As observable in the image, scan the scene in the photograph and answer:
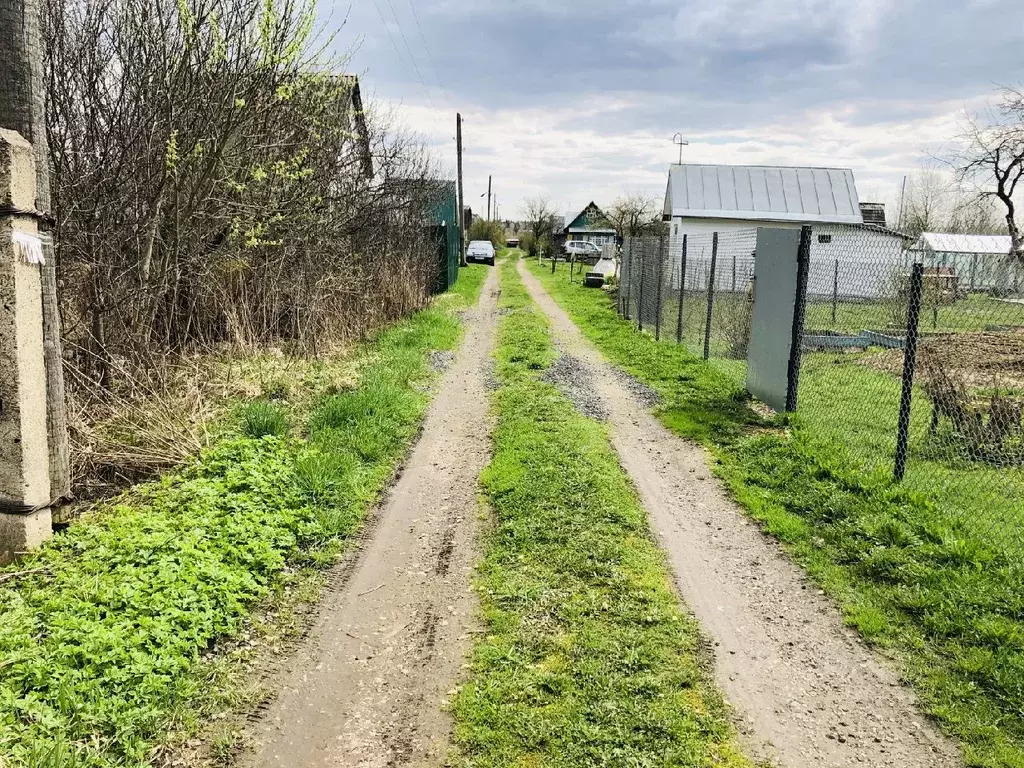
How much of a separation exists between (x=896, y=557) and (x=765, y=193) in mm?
30575

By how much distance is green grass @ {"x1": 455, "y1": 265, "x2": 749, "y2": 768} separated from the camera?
305 cm

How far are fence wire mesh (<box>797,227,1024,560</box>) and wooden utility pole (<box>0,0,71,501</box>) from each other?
6140mm

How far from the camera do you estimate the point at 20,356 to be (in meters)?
4.46

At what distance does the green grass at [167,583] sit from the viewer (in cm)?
304

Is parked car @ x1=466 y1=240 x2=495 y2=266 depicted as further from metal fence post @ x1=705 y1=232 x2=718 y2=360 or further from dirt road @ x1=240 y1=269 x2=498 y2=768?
dirt road @ x1=240 y1=269 x2=498 y2=768

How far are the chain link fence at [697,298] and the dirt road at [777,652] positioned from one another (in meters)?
5.11

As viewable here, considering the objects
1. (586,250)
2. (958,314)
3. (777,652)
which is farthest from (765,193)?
(777,652)

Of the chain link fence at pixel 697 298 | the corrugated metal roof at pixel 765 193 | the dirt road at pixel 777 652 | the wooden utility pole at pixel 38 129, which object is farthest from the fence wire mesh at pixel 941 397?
the corrugated metal roof at pixel 765 193

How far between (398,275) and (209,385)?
878 centimetres

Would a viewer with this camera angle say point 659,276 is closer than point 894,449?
No

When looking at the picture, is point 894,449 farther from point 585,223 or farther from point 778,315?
point 585,223

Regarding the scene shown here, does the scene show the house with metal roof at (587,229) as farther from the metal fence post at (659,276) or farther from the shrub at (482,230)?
the metal fence post at (659,276)

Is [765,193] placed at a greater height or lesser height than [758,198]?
greater

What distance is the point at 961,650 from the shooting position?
373 centimetres
